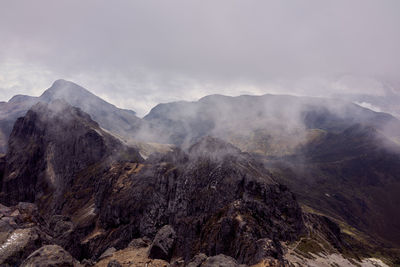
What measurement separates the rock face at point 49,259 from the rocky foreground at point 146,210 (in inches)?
5.5

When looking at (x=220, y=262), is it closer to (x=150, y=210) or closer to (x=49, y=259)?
(x=49, y=259)

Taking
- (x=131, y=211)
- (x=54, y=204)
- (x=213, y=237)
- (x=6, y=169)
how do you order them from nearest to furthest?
(x=213, y=237) < (x=131, y=211) < (x=54, y=204) < (x=6, y=169)

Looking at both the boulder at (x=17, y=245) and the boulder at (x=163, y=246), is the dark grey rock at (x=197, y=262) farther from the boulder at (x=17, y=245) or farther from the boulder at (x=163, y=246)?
the boulder at (x=17, y=245)

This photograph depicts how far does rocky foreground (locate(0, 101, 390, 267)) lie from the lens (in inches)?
1907

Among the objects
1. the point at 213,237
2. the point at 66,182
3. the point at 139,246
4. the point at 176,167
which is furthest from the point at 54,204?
the point at 213,237

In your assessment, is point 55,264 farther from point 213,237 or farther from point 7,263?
point 213,237

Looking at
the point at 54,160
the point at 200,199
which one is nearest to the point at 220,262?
the point at 200,199

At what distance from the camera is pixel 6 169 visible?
647ft

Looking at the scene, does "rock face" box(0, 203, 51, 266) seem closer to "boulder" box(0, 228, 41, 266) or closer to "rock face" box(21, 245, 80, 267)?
"boulder" box(0, 228, 41, 266)

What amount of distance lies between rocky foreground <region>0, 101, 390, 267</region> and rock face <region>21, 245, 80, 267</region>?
140mm

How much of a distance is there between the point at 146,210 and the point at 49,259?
78.4 m

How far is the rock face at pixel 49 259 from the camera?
3172cm

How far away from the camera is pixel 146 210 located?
109 m

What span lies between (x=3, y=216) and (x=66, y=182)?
13326 cm
